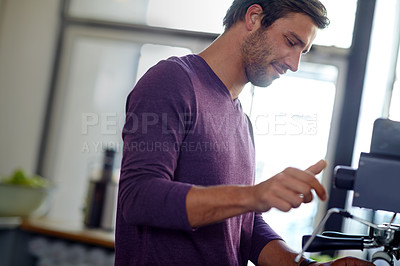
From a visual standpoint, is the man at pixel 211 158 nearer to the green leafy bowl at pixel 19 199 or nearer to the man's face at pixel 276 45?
the man's face at pixel 276 45

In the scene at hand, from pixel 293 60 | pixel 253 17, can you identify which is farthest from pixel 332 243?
pixel 253 17

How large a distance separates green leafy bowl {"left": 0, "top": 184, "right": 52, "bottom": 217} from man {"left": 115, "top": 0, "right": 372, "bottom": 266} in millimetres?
1559

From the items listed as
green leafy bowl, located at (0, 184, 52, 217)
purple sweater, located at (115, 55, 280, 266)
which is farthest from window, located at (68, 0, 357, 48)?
purple sweater, located at (115, 55, 280, 266)

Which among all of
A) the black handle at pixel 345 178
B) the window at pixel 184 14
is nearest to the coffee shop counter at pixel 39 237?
the window at pixel 184 14

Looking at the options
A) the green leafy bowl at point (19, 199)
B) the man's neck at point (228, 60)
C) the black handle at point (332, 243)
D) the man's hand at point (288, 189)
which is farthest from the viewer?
the green leafy bowl at point (19, 199)

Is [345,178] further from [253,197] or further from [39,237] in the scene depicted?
[39,237]

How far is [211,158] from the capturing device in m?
1.06

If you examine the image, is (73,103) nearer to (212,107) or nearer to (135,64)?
(135,64)

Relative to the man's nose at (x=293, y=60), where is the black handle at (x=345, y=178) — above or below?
below

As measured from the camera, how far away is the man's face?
3.99ft

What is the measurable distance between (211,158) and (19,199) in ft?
5.76

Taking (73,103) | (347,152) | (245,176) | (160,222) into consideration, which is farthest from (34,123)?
(160,222)

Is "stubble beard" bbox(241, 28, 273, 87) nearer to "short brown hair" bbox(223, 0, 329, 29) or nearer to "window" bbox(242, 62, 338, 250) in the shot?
"short brown hair" bbox(223, 0, 329, 29)

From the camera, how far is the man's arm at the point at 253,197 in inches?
31.4
